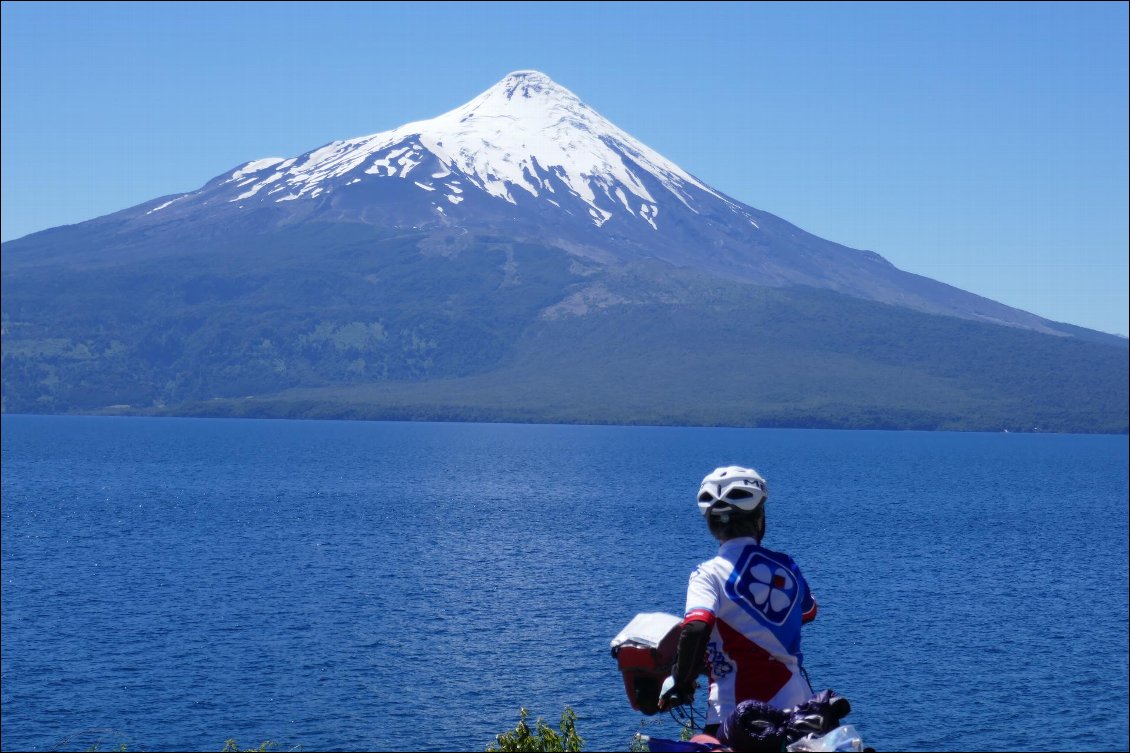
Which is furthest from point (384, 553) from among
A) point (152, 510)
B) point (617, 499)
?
point (617, 499)

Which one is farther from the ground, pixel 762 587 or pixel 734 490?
pixel 734 490

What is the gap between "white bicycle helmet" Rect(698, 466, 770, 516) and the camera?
6.73 meters

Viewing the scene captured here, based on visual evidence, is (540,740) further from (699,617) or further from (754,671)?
(699,617)

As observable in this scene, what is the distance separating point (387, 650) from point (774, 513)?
74095mm

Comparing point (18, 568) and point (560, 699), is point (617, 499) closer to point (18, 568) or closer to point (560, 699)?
point (18, 568)

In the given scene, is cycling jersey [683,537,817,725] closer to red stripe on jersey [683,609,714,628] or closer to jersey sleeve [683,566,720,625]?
jersey sleeve [683,566,720,625]

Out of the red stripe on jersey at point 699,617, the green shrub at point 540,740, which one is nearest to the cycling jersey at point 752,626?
the red stripe on jersey at point 699,617

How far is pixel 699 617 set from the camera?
21.1 ft

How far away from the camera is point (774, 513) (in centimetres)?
12288

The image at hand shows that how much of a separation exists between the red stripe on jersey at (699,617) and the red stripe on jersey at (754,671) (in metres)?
0.36

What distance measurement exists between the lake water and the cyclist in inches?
1132

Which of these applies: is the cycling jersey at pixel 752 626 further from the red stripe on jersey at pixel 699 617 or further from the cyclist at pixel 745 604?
the red stripe on jersey at pixel 699 617

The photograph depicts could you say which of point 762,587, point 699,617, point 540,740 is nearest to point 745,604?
point 762,587

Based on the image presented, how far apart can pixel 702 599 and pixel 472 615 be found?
190ft
